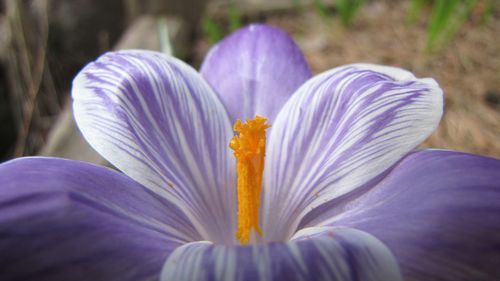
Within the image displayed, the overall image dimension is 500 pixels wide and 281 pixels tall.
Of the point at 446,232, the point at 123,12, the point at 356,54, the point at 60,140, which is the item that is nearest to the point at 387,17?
the point at 356,54

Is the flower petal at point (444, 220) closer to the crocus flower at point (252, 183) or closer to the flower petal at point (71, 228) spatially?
the crocus flower at point (252, 183)

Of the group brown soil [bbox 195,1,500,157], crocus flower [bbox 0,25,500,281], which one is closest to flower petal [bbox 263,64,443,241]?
crocus flower [bbox 0,25,500,281]

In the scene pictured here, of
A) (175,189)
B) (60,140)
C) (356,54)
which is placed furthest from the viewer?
(356,54)

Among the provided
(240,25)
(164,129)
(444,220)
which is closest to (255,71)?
(164,129)

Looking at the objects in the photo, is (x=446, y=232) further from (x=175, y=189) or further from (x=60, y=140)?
(x=60, y=140)

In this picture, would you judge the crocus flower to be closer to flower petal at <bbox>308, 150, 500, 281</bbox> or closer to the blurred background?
flower petal at <bbox>308, 150, 500, 281</bbox>

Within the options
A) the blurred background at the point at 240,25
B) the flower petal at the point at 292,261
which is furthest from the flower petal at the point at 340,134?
the blurred background at the point at 240,25
